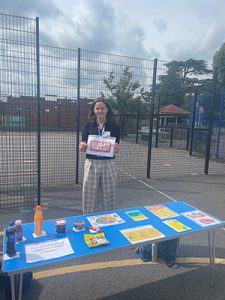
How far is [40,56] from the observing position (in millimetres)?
4312

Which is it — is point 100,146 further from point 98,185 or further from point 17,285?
point 17,285

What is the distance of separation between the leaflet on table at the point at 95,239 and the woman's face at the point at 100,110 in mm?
1559

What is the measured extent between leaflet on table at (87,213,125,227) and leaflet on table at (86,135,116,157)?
2.81ft

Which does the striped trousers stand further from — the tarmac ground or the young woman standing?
the tarmac ground

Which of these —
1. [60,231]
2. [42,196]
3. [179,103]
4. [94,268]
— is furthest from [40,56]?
[179,103]

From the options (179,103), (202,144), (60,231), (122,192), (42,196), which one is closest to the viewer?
(60,231)

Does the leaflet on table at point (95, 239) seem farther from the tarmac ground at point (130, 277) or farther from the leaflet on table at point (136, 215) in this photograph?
the leaflet on table at point (136, 215)

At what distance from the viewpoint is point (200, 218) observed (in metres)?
2.67

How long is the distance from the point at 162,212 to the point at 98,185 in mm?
936

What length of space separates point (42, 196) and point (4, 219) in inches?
49.6

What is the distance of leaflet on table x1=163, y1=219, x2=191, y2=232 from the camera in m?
2.40

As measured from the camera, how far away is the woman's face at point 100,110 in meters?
3.17

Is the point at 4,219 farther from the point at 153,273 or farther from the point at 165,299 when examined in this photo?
the point at 165,299

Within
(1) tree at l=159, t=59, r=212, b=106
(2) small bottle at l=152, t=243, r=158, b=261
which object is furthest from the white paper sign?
(1) tree at l=159, t=59, r=212, b=106
